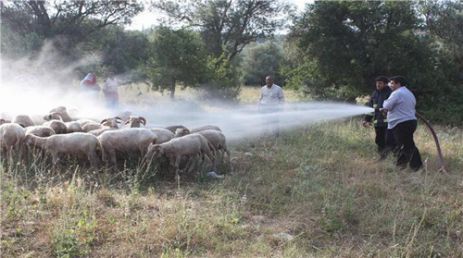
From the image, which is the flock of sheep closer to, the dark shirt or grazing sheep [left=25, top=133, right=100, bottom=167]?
grazing sheep [left=25, top=133, right=100, bottom=167]

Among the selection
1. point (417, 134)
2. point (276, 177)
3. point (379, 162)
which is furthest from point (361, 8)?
point (276, 177)

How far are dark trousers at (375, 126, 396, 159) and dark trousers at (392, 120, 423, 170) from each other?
1.62 ft

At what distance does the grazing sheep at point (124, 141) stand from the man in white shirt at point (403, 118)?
4.30 meters

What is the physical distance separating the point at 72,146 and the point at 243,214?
133 inches

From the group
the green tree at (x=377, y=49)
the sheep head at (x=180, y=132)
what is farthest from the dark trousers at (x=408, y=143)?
the green tree at (x=377, y=49)

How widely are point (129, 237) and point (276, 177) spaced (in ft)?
10.7

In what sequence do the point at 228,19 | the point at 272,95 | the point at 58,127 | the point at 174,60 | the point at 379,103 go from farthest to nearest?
the point at 228,19 < the point at 174,60 < the point at 272,95 < the point at 379,103 < the point at 58,127

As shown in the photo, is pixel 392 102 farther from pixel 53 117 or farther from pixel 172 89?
pixel 172 89

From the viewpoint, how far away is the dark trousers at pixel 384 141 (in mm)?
9344

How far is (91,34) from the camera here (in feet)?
83.7

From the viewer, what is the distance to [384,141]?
32.6ft

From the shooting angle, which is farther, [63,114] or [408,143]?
[63,114]

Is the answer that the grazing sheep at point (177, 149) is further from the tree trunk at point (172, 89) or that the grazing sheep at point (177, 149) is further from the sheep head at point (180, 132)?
the tree trunk at point (172, 89)

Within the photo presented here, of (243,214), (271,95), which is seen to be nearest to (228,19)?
(271,95)
